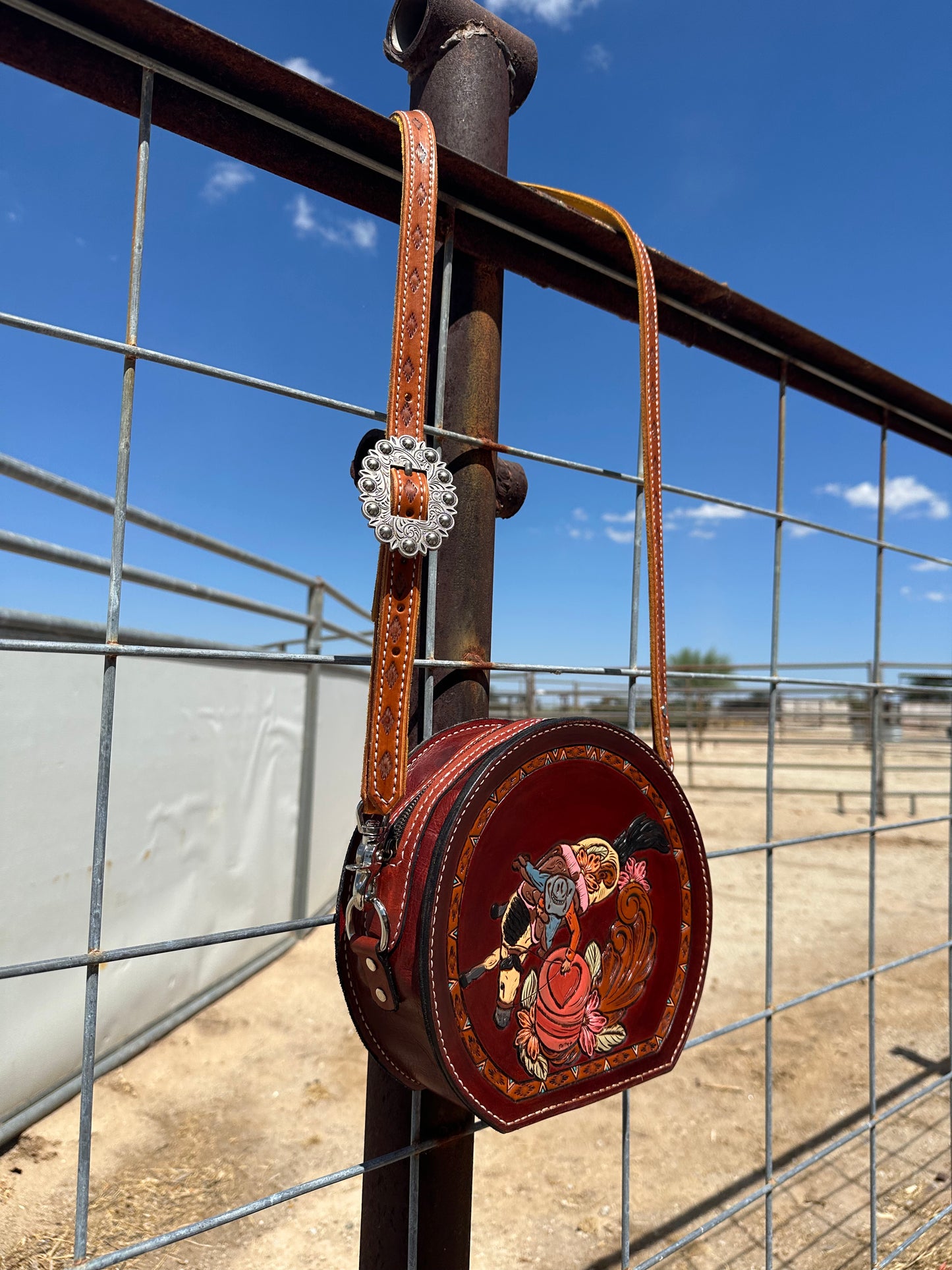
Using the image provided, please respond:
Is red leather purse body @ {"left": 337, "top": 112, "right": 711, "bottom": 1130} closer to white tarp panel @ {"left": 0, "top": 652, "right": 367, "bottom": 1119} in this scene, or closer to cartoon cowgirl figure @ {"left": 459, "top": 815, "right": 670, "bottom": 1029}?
cartoon cowgirl figure @ {"left": 459, "top": 815, "right": 670, "bottom": 1029}

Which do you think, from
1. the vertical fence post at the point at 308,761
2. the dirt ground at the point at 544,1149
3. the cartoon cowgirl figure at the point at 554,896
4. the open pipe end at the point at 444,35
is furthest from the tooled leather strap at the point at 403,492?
the vertical fence post at the point at 308,761

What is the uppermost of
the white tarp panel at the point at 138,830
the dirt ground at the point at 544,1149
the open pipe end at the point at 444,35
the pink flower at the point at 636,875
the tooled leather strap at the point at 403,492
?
the open pipe end at the point at 444,35

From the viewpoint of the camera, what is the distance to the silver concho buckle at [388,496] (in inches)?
27.1

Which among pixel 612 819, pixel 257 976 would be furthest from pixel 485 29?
pixel 257 976

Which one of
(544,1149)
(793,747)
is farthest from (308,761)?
(793,747)

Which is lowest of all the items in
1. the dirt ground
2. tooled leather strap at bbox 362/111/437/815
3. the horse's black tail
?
the dirt ground

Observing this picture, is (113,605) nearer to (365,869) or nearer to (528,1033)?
(365,869)

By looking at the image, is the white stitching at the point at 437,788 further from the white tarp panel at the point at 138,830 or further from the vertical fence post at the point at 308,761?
the vertical fence post at the point at 308,761

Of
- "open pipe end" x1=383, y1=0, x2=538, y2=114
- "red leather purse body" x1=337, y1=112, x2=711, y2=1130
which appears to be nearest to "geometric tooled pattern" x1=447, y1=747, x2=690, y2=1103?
"red leather purse body" x1=337, y1=112, x2=711, y2=1130

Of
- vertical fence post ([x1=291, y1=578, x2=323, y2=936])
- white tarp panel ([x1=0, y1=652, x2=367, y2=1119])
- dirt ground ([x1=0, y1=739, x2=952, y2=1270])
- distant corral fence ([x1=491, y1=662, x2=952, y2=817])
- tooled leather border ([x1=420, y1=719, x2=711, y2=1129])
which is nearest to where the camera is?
tooled leather border ([x1=420, y1=719, x2=711, y2=1129])

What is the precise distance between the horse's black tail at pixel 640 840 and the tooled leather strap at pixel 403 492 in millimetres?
242

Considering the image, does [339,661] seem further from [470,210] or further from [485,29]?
[485,29]

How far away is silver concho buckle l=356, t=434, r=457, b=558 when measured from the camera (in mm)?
688

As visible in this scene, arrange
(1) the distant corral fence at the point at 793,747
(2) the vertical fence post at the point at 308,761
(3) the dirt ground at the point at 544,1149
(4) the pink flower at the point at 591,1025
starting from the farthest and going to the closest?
(1) the distant corral fence at the point at 793,747
(2) the vertical fence post at the point at 308,761
(3) the dirt ground at the point at 544,1149
(4) the pink flower at the point at 591,1025
